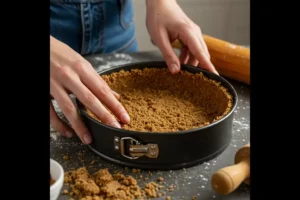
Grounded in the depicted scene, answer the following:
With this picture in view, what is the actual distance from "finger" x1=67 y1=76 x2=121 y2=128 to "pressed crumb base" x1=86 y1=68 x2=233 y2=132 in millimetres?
49

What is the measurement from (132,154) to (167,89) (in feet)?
0.97

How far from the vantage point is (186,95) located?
110 cm

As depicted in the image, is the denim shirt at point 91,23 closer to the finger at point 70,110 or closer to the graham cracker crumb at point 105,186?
the finger at point 70,110

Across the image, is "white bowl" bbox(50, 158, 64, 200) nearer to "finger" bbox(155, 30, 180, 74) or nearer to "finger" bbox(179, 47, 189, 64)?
"finger" bbox(155, 30, 180, 74)

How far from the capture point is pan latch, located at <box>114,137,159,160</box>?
850 millimetres

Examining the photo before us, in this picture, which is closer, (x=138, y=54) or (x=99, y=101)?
(x=99, y=101)

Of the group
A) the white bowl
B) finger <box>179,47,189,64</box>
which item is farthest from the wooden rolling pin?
the white bowl

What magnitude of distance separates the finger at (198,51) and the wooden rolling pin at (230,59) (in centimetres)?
7

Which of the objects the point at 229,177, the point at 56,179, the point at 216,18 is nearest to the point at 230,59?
the point at 229,177

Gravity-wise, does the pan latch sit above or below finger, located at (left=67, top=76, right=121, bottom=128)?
below

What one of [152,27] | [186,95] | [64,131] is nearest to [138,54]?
[152,27]

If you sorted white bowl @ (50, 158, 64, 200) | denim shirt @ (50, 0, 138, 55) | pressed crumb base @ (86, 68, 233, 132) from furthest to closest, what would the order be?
denim shirt @ (50, 0, 138, 55)
pressed crumb base @ (86, 68, 233, 132)
white bowl @ (50, 158, 64, 200)

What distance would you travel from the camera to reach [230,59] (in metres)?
1.21
